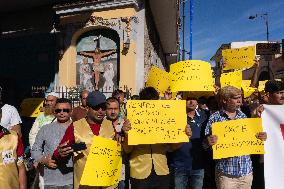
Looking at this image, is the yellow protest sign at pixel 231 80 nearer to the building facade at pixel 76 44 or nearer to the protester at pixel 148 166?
the protester at pixel 148 166

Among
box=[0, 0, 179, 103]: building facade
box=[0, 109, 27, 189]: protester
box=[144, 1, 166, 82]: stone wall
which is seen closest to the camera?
box=[0, 109, 27, 189]: protester

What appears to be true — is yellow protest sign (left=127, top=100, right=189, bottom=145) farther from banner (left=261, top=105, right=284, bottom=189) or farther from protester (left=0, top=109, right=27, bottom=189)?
protester (left=0, top=109, right=27, bottom=189)

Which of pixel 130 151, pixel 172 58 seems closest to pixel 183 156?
pixel 130 151

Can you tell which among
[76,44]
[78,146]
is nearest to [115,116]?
[78,146]

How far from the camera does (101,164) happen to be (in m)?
3.43

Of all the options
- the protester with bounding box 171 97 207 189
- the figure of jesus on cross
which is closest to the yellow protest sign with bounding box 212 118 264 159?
the protester with bounding box 171 97 207 189

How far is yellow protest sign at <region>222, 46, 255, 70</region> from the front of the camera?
6.45 metres

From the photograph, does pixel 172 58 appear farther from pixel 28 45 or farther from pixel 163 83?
pixel 163 83

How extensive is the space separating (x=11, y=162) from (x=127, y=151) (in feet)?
4.28

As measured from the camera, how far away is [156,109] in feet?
12.9

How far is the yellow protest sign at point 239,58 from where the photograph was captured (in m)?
6.45

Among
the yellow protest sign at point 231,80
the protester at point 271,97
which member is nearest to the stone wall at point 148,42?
the yellow protest sign at point 231,80

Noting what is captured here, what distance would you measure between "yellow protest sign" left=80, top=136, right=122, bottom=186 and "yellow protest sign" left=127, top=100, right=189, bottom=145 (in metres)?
0.30

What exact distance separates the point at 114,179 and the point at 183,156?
131 cm
